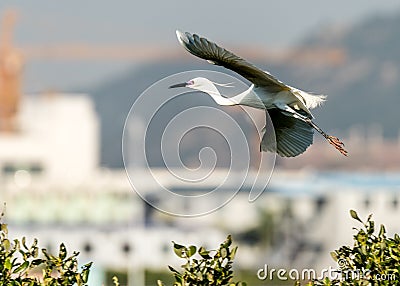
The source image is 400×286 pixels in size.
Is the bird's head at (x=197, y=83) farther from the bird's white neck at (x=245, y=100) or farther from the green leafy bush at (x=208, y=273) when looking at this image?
the green leafy bush at (x=208, y=273)

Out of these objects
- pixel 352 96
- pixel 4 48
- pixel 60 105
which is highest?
pixel 352 96

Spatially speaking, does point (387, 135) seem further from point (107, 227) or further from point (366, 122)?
point (107, 227)

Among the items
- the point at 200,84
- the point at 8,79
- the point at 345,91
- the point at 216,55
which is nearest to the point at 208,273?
the point at 216,55

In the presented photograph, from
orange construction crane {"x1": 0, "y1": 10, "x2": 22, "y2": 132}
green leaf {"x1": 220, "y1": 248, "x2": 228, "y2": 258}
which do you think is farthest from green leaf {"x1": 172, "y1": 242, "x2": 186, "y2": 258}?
orange construction crane {"x1": 0, "y1": 10, "x2": 22, "y2": 132}

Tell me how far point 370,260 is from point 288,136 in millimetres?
1318

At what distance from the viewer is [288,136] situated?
732 centimetres

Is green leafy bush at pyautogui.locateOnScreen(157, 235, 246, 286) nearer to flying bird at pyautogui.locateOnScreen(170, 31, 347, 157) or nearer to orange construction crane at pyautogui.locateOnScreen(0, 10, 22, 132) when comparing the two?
flying bird at pyautogui.locateOnScreen(170, 31, 347, 157)

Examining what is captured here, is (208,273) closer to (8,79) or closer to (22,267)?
(22,267)

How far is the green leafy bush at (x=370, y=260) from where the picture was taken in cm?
614

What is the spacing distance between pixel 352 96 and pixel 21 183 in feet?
320

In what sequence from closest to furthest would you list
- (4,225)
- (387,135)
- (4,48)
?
1. (4,225)
2. (4,48)
3. (387,135)

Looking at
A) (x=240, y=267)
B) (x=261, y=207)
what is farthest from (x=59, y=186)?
(x=240, y=267)

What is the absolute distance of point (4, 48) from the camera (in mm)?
116250

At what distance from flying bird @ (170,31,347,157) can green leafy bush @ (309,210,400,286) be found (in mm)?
498
